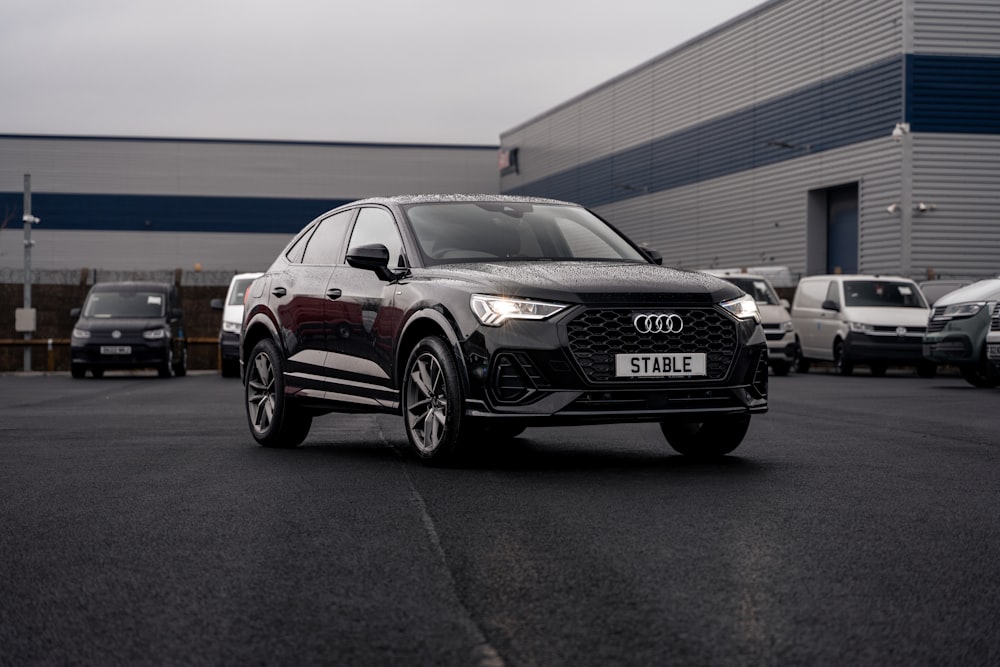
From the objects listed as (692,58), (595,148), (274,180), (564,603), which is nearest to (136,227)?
(274,180)

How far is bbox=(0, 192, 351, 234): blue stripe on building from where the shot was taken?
2525 inches

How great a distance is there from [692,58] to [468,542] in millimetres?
46970

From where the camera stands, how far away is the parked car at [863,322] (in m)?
25.2

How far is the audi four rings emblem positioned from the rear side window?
64.9 feet

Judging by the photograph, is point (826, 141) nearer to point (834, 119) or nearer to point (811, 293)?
point (834, 119)

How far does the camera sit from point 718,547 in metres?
5.29

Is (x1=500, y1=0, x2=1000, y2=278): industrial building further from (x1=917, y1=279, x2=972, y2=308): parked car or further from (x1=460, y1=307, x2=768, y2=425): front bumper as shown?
(x1=460, y1=307, x2=768, y2=425): front bumper

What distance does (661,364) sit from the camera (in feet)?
25.5

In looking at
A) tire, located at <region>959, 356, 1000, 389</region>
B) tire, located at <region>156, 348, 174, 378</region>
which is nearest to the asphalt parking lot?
tire, located at <region>959, 356, 1000, 389</region>

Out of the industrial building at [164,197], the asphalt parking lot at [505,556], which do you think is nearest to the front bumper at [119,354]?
the asphalt parking lot at [505,556]

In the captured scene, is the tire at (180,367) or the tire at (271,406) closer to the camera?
A: the tire at (271,406)

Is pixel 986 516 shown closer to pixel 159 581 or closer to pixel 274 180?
pixel 159 581

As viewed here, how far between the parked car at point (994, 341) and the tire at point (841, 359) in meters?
7.14

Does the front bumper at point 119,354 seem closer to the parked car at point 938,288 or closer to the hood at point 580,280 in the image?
the parked car at point 938,288
